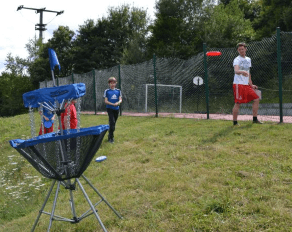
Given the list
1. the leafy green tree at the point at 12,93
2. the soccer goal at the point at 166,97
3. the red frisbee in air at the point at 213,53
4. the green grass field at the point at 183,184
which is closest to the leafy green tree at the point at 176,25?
the soccer goal at the point at 166,97

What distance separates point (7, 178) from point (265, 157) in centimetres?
523

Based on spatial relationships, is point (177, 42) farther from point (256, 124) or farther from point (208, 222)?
point (208, 222)

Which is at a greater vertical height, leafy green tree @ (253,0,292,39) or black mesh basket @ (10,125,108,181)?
leafy green tree @ (253,0,292,39)

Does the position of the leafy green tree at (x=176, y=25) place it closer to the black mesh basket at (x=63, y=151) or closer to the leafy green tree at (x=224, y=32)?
the leafy green tree at (x=224, y=32)

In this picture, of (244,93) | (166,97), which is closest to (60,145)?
(244,93)

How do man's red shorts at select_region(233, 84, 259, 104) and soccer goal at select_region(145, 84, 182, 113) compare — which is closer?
man's red shorts at select_region(233, 84, 259, 104)

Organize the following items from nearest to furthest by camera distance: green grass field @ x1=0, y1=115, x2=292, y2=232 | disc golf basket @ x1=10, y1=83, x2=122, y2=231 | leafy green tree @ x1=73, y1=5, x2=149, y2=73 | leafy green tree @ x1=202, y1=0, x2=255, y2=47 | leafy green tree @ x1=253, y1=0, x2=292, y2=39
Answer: disc golf basket @ x1=10, y1=83, x2=122, y2=231 < green grass field @ x1=0, y1=115, x2=292, y2=232 < leafy green tree @ x1=253, y1=0, x2=292, y2=39 < leafy green tree @ x1=202, y1=0, x2=255, y2=47 < leafy green tree @ x1=73, y1=5, x2=149, y2=73

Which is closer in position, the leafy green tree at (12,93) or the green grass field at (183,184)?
the green grass field at (183,184)

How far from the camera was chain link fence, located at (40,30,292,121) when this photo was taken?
29.2ft

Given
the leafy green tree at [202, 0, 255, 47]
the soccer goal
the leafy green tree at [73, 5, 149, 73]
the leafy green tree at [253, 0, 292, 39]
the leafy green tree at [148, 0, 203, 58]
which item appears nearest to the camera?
the soccer goal

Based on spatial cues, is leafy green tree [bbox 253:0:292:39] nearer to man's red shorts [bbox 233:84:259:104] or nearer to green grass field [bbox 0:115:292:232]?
man's red shorts [bbox 233:84:259:104]

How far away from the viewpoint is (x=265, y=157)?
16.8 feet

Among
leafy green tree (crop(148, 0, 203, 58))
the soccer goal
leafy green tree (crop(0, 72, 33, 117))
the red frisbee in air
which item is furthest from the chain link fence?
leafy green tree (crop(0, 72, 33, 117))

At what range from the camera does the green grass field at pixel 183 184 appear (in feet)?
11.4
